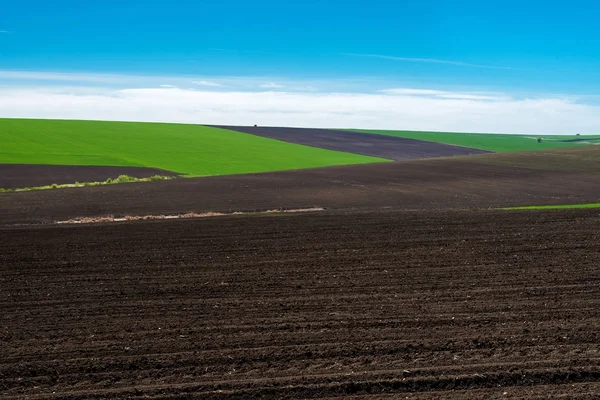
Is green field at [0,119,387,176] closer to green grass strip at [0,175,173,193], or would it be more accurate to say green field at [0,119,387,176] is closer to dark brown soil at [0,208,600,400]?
green grass strip at [0,175,173,193]

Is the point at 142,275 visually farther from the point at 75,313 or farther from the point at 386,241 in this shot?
the point at 386,241

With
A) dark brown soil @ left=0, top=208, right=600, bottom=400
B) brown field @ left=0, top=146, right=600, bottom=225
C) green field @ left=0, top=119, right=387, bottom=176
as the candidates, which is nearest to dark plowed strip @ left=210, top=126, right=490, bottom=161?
green field @ left=0, top=119, right=387, bottom=176

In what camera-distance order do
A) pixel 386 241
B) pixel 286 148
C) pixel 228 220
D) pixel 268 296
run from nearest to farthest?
pixel 268 296 → pixel 386 241 → pixel 228 220 → pixel 286 148

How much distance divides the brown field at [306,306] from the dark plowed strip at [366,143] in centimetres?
5621

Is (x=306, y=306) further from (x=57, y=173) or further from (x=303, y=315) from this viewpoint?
(x=57, y=173)

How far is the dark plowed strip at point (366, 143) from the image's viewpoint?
84.3m

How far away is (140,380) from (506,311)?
20.8ft

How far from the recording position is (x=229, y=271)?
16.9 m

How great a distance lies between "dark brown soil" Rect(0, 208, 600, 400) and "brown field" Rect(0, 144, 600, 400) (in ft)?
0.13

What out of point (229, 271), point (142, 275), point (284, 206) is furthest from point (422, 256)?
point (284, 206)

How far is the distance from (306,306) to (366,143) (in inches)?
3261

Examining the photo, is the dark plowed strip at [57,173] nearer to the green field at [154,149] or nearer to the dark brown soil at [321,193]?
the green field at [154,149]

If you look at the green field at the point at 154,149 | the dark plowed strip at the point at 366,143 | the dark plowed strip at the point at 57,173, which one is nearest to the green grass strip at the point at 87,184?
the dark plowed strip at the point at 57,173

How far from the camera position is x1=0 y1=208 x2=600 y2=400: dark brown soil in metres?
9.38
